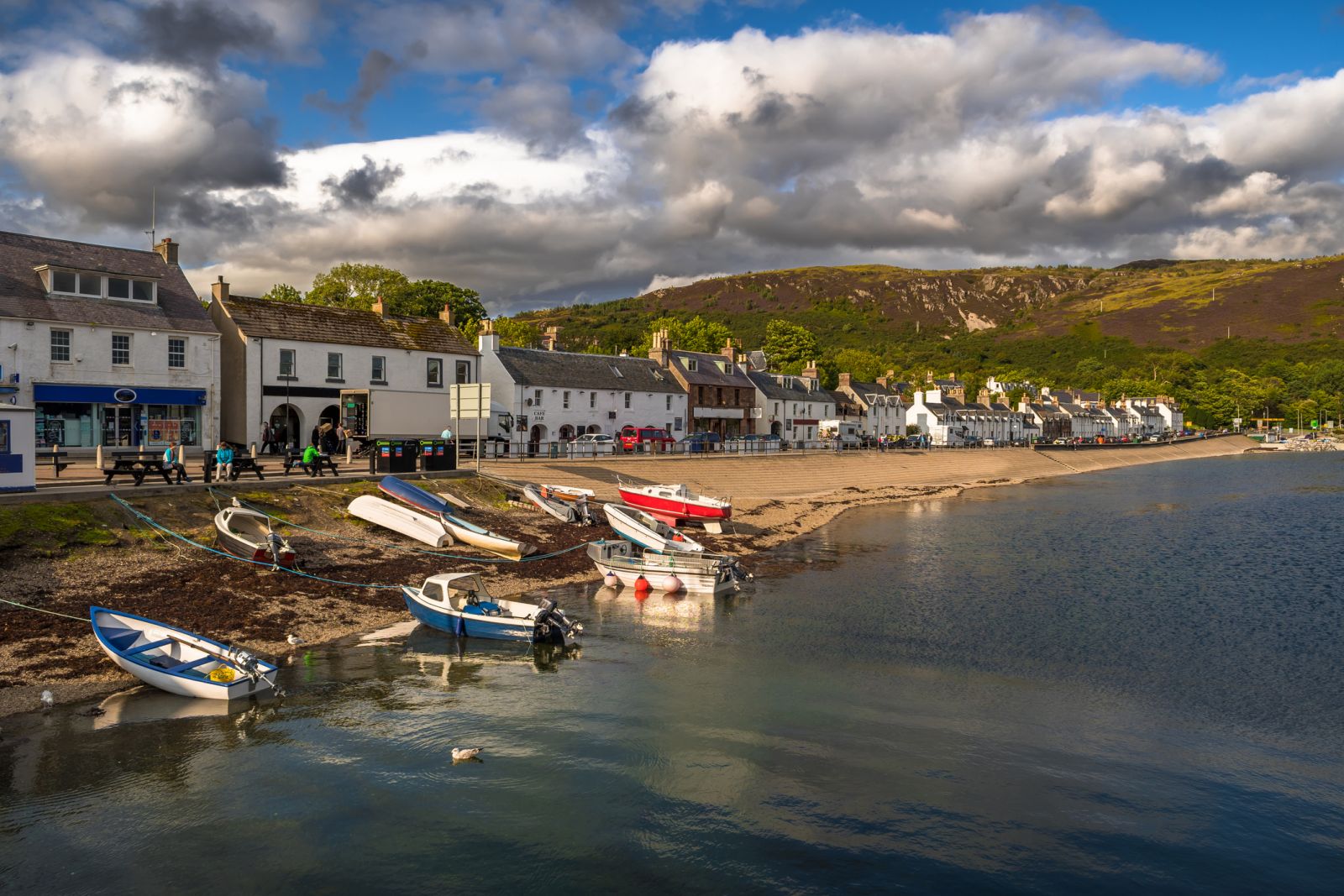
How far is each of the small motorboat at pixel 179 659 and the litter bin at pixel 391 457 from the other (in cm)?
1988

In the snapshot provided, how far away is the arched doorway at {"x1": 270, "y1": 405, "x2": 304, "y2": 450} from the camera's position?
52625 millimetres

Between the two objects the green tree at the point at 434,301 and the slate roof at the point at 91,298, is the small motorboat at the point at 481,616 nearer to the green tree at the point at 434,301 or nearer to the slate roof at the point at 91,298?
the slate roof at the point at 91,298

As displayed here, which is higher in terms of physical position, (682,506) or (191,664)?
(682,506)

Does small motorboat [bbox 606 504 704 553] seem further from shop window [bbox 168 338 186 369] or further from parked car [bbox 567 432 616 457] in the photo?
shop window [bbox 168 338 186 369]

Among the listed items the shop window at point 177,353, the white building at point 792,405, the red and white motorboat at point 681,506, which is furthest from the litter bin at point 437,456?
the white building at point 792,405

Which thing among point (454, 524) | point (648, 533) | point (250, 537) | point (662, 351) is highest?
point (662, 351)

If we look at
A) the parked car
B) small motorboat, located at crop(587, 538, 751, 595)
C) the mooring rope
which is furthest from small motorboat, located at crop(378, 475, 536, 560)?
the parked car

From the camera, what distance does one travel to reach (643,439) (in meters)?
73.4

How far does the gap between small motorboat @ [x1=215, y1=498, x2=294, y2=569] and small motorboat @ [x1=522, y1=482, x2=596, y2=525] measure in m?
14.7

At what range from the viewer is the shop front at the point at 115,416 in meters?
42.8

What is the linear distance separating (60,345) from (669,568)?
108 feet

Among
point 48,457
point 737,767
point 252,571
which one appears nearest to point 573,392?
point 48,457

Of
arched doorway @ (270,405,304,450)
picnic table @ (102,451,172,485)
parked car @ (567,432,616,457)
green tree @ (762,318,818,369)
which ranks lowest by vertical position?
picnic table @ (102,451,172,485)

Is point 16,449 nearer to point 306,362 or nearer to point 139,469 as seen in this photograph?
point 139,469
